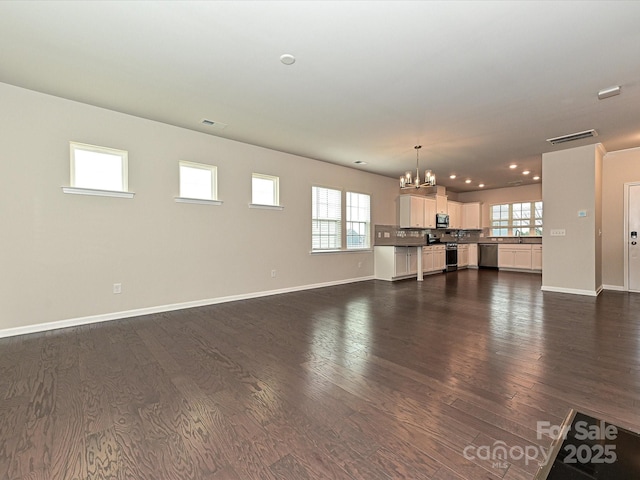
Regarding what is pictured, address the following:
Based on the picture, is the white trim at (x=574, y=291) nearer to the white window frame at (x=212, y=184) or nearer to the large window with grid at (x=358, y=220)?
the large window with grid at (x=358, y=220)

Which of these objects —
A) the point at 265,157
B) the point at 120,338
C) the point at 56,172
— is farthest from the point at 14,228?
the point at 265,157

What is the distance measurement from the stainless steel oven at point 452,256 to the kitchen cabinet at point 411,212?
4.80 feet

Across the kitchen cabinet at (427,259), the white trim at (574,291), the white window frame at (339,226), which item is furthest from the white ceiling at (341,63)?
the kitchen cabinet at (427,259)

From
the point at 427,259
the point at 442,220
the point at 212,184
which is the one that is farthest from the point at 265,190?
the point at 442,220

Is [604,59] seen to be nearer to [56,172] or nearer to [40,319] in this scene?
[56,172]

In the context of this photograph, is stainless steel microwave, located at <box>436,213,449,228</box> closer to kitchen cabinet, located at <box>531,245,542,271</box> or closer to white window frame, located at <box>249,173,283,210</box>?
kitchen cabinet, located at <box>531,245,542,271</box>

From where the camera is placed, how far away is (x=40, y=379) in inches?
90.3

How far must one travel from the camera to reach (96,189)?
12.1ft

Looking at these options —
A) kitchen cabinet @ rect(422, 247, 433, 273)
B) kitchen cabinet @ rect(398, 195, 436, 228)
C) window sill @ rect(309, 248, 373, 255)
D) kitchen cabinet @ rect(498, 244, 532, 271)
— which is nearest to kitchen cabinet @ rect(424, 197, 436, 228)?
kitchen cabinet @ rect(398, 195, 436, 228)

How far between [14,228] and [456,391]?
474 cm

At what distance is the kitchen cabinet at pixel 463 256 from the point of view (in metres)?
9.60

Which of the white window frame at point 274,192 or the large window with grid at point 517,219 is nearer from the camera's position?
the white window frame at point 274,192

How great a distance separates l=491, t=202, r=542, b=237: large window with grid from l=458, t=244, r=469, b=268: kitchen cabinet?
1.11m

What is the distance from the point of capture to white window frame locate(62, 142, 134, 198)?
11.8 feet
